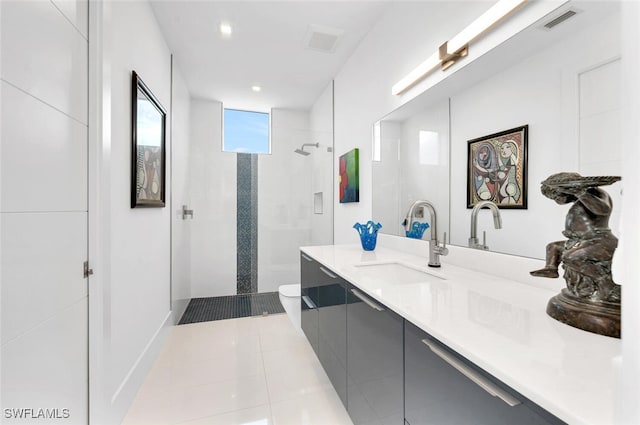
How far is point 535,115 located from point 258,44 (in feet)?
7.71

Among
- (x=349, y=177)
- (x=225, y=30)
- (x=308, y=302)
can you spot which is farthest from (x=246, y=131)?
(x=308, y=302)

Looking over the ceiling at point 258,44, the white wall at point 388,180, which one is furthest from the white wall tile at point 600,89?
the ceiling at point 258,44

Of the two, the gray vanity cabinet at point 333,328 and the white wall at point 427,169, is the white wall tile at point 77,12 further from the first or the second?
the white wall at point 427,169

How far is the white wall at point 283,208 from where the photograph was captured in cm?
332

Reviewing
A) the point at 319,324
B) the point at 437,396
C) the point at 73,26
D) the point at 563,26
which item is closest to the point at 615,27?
the point at 563,26

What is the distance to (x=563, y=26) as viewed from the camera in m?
0.98

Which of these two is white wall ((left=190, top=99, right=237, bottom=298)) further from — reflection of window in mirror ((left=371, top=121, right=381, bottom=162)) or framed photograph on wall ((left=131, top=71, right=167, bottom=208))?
reflection of window in mirror ((left=371, top=121, right=381, bottom=162))

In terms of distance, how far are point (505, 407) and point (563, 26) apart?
4.16 feet

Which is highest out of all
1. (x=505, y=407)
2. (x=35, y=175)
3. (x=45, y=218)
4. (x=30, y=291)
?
(x=35, y=175)

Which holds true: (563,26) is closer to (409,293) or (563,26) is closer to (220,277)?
(409,293)

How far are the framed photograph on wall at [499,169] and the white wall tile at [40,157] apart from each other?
5.89ft

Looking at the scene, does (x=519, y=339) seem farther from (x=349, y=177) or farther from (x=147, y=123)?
(x=147, y=123)

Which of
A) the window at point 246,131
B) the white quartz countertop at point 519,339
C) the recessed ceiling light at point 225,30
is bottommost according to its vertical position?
the white quartz countertop at point 519,339

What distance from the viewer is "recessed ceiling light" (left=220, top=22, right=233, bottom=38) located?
2.24 metres
